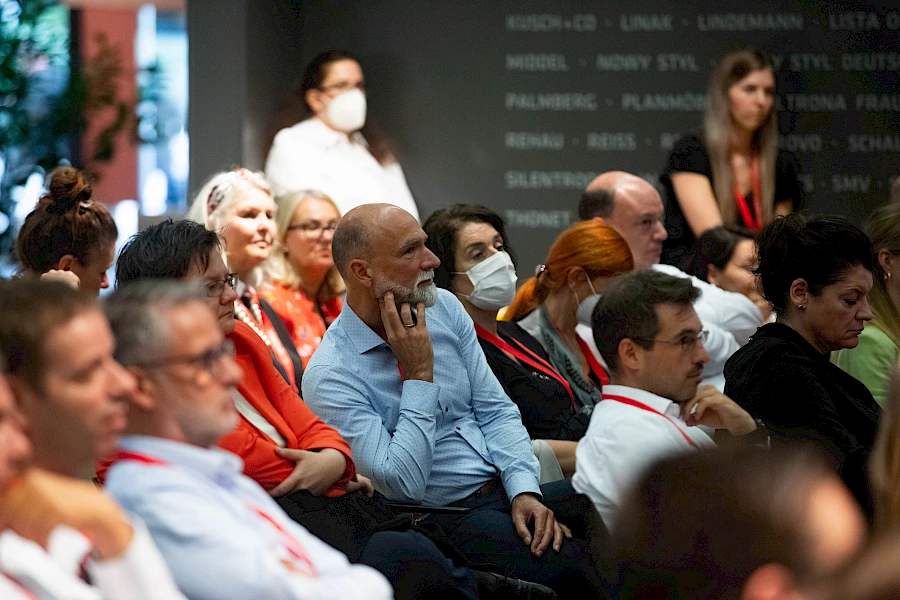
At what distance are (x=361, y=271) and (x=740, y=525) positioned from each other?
216 centimetres

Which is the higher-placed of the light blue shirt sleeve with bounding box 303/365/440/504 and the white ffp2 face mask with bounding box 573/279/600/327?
the white ffp2 face mask with bounding box 573/279/600/327

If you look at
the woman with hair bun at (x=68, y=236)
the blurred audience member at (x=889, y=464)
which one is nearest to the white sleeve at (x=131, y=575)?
the blurred audience member at (x=889, y=464)

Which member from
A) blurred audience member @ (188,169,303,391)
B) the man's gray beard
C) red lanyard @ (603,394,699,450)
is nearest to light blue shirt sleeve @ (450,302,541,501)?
the man's gray beard

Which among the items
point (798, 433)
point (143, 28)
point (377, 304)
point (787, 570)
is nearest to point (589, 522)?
point (798, 433)

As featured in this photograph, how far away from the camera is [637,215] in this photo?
538 centimetres

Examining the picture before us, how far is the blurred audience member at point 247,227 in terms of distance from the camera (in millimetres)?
4729

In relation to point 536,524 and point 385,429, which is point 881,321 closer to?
point 536,524

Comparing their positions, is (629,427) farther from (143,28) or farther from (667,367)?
(143,28)

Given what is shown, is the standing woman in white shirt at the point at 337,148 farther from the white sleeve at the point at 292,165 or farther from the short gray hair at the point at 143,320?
the short gray hair at the point at 143,320

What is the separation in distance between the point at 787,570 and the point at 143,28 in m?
8.41

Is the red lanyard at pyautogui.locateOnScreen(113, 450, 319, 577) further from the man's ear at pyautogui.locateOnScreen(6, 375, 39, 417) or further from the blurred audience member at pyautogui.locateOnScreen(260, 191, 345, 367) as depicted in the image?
the blurred audience member at pyautogui.locateOnScreen(260, 191, 345, 367)

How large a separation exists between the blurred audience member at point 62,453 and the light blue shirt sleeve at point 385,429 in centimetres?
129

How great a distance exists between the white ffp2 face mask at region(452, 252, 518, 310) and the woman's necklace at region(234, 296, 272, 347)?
926 millimetres

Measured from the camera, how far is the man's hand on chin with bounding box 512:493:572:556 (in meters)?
3.11
